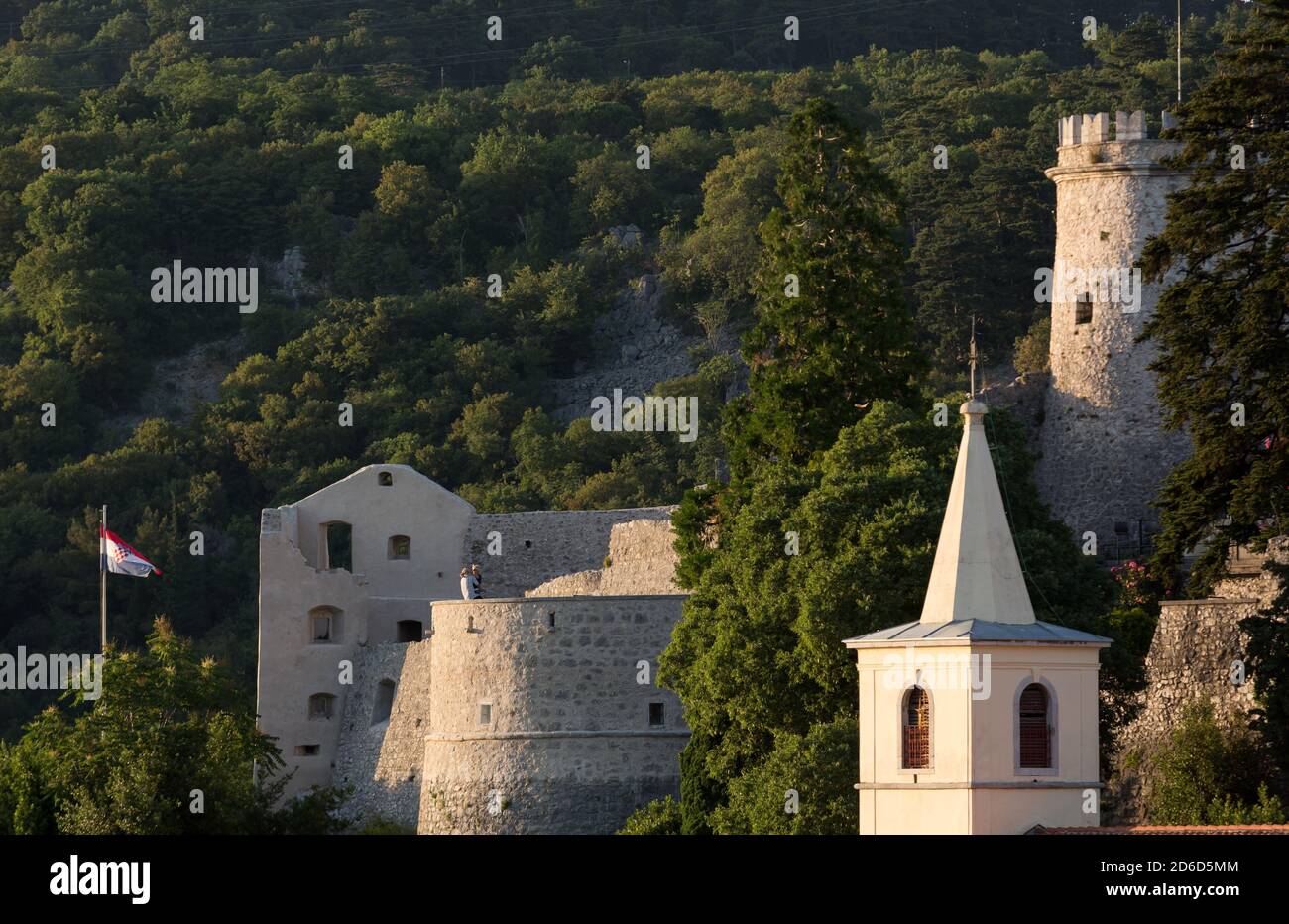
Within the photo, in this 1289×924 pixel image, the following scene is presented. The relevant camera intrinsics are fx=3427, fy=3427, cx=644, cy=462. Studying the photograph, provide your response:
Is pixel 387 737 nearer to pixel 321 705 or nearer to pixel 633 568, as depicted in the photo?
pixel 321 705

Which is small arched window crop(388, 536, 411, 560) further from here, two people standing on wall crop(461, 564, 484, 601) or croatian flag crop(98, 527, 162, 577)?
croatian flag crop(98, 527, 162, 577)

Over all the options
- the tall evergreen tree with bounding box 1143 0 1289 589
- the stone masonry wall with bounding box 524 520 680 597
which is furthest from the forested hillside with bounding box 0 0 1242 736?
the tall evergreen tree with bounding box 1143 0 1289 589

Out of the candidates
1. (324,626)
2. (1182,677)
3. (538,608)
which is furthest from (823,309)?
(324,626)

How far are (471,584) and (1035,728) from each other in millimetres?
20843

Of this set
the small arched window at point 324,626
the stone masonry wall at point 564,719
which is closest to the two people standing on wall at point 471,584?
the small arched window at point 324,626

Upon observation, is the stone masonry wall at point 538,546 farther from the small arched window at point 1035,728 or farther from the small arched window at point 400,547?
the small arched window at point 1035,728

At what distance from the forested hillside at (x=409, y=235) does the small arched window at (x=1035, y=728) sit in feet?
122

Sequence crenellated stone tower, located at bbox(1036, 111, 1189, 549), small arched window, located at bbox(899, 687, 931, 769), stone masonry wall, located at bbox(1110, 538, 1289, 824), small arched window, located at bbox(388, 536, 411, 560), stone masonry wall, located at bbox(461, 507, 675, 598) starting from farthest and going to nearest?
small arched window, located at bbox(388, 536, 411, 560), stone masonry wall, located at bbox(461, 507, 675, 598), crenellated stone tower, located at bbox(1036, 111, 1189, 549), stone masonry wall, located at bbox(1110, 538, 1289, 824), small arched window, located at bbox(899, 687, 931, 769)

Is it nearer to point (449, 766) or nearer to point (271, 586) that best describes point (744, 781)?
point (449, 766)

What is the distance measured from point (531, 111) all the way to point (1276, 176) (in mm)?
82706

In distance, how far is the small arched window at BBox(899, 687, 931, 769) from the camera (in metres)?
45.8

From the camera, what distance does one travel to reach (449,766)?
6059 cm

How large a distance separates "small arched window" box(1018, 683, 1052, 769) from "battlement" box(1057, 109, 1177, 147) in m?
21.6
